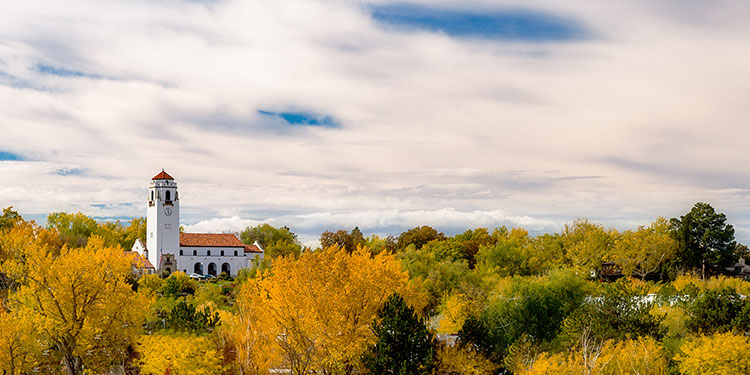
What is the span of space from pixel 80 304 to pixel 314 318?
14900 mm

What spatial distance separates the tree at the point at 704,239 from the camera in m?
96.9

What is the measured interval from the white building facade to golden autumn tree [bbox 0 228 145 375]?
2807 inches

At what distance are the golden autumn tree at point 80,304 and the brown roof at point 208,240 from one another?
84314 mm

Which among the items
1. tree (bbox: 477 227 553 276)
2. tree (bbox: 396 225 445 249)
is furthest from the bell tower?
tree (bbox: 477 227 553 276)

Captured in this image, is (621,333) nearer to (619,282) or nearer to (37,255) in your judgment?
(619,282)

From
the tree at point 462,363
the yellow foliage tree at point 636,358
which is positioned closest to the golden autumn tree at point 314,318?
the tree at point 462,363

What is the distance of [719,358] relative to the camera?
46.2 meters

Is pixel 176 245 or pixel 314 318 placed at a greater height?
pixel 176 245

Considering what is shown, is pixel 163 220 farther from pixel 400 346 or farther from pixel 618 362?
pixel 618 362

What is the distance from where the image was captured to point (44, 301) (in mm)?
42750

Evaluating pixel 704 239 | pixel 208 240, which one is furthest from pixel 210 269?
pixel 704 239

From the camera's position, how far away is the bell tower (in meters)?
121

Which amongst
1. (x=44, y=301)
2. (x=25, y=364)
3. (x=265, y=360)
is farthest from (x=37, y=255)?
(x=265, y=360)

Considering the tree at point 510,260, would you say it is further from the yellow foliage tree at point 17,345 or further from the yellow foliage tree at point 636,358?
the yellow foliage tree at point 17,345
